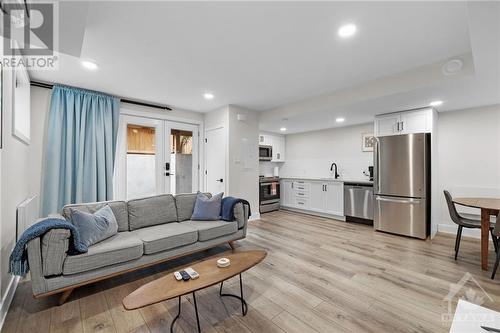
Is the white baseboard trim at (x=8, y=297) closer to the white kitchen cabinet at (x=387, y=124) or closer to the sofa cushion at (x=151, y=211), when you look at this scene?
the sofa cushion at (x=151, y=211)

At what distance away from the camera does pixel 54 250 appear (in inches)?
71.5

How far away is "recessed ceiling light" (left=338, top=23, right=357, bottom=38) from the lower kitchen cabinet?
3.48 meters

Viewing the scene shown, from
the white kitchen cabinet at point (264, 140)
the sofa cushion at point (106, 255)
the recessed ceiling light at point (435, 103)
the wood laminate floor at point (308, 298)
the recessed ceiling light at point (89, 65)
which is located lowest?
the wood laminate floor at point (308, 298)

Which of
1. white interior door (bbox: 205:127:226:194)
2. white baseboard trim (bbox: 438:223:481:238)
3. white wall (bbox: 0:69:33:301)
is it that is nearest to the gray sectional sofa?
white wall (bbox: 0:69:33:301)

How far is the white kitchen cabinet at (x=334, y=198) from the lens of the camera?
4.90 m

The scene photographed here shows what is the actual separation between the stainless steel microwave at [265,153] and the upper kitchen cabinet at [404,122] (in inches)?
107

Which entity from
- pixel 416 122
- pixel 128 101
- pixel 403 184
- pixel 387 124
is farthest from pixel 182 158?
pixel 416 122

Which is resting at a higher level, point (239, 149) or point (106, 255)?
point (239, 149)

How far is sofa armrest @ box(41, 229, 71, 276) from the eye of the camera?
70.5 inches

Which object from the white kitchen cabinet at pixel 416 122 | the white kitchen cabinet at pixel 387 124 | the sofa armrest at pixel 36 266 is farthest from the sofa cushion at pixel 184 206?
the white kitchen cabinet at pixel 416 122

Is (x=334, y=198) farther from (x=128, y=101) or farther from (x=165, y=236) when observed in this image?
(x=128, y=101)

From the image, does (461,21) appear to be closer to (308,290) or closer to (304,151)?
(308,290)

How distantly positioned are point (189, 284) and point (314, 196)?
4.37 meters

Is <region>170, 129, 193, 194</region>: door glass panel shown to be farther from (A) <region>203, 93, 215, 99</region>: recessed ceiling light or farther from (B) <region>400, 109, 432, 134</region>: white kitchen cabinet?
(B) <region>400, 109, 432, 134</region>: white kitchen cabinet
